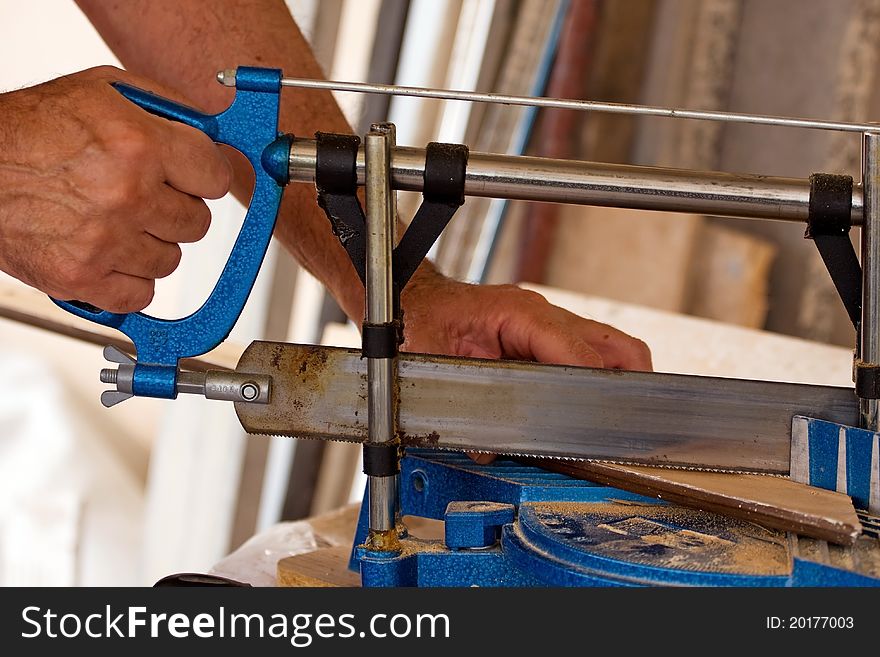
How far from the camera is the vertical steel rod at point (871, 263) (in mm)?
1021

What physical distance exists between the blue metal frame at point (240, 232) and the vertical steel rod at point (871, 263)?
1.93 feet

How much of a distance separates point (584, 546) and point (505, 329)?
0.49 m

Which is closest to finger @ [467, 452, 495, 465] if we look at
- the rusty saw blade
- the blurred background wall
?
the rusty saw blade

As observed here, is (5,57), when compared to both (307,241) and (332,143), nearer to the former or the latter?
(307,241)

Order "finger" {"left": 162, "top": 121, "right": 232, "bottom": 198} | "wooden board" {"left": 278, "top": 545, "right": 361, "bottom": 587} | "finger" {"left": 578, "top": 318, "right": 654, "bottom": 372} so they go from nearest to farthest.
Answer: "finger" {"left": 162, "top": 121, "right": 232, "bottom": 198}
"wooden board" {"left": 278, "top": 545, "right": 361, "bottom": 587}
"finger" {"left": 578, "top": 318, "right": 654, "bottom": 372}

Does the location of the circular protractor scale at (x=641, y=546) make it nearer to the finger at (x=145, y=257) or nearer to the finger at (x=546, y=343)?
the finger at (x=546, y=343)

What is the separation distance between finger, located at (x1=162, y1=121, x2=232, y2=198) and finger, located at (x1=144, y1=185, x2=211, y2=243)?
13 millimetres

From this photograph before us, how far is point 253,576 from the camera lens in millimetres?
1420

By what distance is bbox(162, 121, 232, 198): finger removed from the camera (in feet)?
3.63

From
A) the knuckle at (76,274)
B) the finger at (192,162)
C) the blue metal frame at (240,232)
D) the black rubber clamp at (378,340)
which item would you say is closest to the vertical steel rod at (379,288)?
the black rubber clamp at (378,340)

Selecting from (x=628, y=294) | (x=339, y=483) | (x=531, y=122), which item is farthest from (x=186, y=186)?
(x=628, y=294)

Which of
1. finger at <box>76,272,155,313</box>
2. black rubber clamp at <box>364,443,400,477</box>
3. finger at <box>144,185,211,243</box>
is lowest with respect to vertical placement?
black rubber clamp at <box>364,443,400,477</box>

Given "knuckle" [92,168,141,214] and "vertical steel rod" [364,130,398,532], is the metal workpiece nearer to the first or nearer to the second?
"vertical steel rod" [364,130,398,532]

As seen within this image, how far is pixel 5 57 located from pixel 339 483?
141 centimetres
